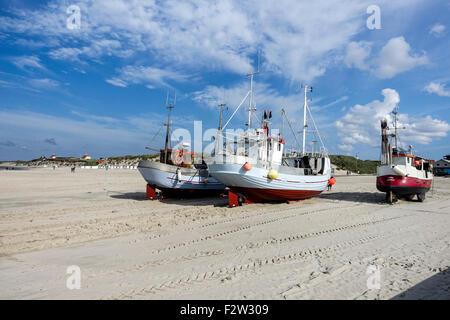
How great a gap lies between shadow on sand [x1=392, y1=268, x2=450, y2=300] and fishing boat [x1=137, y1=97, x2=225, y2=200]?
13017mm

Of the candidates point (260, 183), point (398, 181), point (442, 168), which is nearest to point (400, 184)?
point (398, 181)

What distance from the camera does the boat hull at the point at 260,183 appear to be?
1303 cm

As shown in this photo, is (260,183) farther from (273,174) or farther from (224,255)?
(224,255)

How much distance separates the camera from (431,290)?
4242 mm

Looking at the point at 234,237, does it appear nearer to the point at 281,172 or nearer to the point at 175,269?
the point at 175,269

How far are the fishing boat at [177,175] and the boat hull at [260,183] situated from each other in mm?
2991

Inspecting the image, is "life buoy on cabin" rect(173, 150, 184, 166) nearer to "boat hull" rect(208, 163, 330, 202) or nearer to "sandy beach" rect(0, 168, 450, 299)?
"boat hull" rect(208, 163, 330, 202)

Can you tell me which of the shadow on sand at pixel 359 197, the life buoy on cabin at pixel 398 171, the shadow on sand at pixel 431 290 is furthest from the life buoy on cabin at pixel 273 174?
the shadow on sand at pixel 431 290

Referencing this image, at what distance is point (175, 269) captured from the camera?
5.31 metres

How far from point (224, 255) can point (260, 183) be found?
298 inches

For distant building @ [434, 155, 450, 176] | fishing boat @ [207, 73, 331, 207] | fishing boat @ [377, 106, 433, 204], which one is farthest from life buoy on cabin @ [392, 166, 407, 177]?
distant building @ [434, 155, 450, 176]

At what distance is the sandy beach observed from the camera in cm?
431

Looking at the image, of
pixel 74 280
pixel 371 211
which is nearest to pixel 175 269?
pixel 74 280
